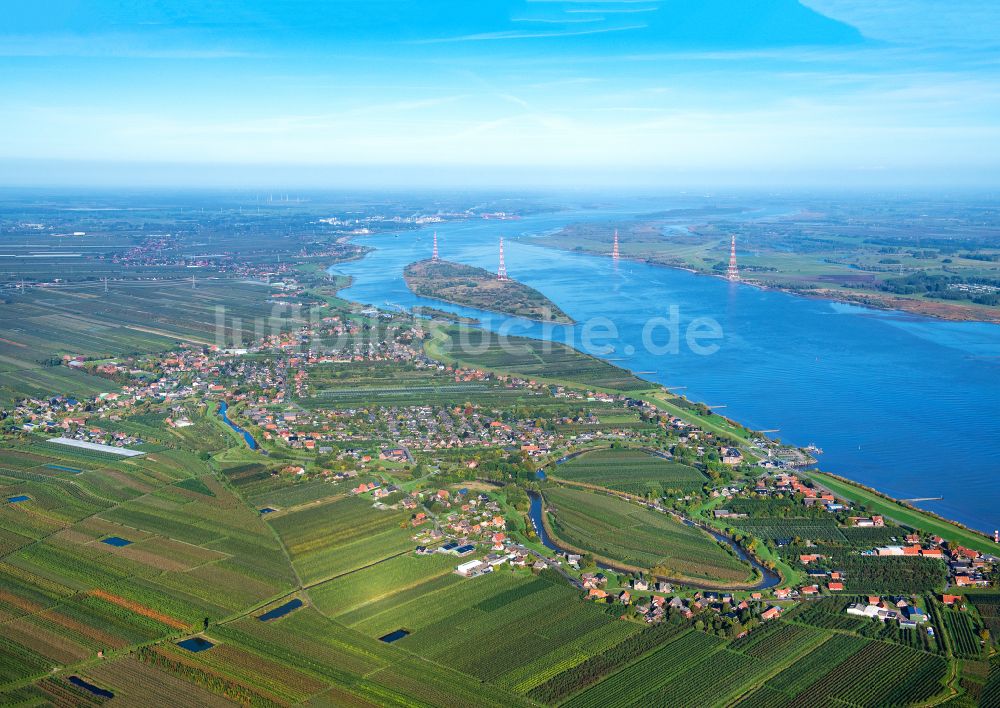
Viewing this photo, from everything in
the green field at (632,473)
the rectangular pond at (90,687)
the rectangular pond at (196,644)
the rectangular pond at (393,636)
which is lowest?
the rectangular pond at (90,687)

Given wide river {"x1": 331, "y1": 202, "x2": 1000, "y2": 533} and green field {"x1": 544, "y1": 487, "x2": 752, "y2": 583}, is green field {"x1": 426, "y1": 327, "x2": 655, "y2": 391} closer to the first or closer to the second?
wide river {"x1": 331, "y1": 202, "x2": 1000, "y2": 533}

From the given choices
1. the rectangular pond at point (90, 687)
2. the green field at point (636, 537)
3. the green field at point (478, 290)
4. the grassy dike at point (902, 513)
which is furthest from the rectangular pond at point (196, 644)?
the green field at point (478, 290)

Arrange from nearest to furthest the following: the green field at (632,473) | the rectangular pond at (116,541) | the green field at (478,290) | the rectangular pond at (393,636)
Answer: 1. the rectangular pond at (393,636)
2. the rectangular pond at (116,541)
3. the green field at (632,473)
4. the green field at (478,290)

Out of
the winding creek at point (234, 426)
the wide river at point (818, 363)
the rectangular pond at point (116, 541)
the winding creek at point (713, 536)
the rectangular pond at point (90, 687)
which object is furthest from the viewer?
the winding creek at point (234, 426)

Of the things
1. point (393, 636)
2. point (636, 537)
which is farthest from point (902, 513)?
point (393, 636)

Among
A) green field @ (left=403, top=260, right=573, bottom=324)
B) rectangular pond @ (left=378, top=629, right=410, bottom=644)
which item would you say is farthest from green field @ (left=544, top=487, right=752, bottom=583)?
green field @ (left=403, top=260, right=573, bottom=324)

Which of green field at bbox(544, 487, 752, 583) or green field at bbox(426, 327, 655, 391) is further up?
green field at bbox(426, 327, 655, 391)

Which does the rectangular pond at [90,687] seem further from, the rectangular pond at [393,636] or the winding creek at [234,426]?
the winding creek at [234,426]
